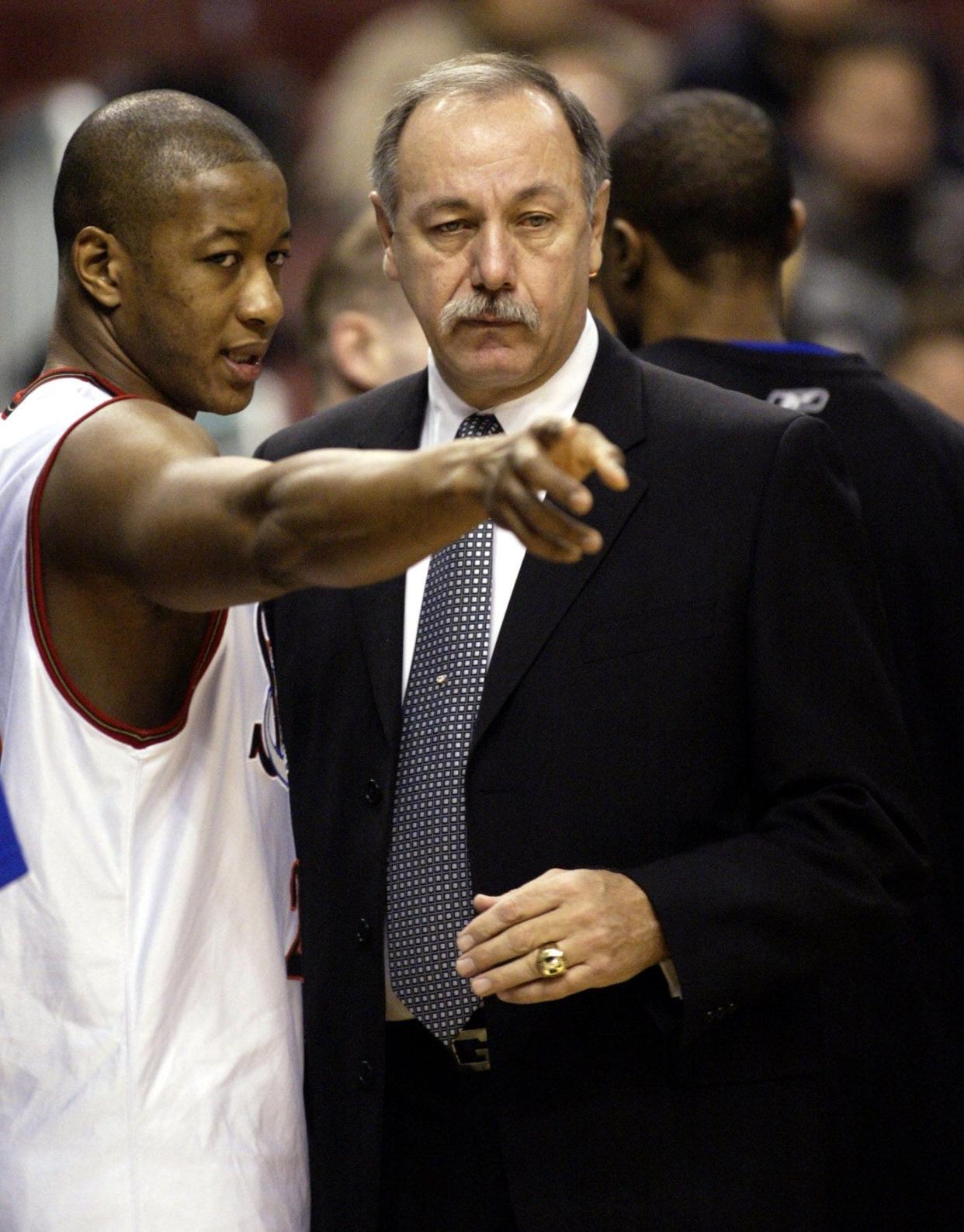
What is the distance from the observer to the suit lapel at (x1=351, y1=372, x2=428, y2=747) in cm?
244

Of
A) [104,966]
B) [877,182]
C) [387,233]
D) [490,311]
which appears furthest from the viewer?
[877,182]

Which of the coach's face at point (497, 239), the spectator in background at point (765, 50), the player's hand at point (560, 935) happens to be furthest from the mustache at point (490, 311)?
the spectator in background at point (765, 50)

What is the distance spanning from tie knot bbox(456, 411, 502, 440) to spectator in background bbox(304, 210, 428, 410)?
5.13 ft

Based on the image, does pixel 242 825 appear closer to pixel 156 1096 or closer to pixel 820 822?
pixel 156 1096

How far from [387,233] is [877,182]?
13.7ft

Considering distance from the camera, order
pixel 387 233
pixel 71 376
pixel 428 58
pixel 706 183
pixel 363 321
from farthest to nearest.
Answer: pixel 428 58 < pixel 363 321 < pixel 706 183 < pixel 387 233 < pixel 71 376

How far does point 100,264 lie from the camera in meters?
2.28

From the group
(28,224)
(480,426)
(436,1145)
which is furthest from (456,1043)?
(28,224)

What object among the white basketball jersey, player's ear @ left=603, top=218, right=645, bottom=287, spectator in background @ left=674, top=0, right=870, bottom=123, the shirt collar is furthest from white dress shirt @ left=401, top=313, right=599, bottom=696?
spectator in background @ left=674, top=0, right=870, bottom=123

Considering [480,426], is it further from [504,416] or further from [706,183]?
[706,183]

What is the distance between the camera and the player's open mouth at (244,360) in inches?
91.1

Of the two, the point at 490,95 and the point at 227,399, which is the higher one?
the point at 490,95

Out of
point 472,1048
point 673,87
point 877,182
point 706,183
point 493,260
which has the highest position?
point 673,87

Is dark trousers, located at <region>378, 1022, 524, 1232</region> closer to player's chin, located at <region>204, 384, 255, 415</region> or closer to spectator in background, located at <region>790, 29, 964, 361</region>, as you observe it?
player's chin, located at <region>204, 384, 255, 415</region>
